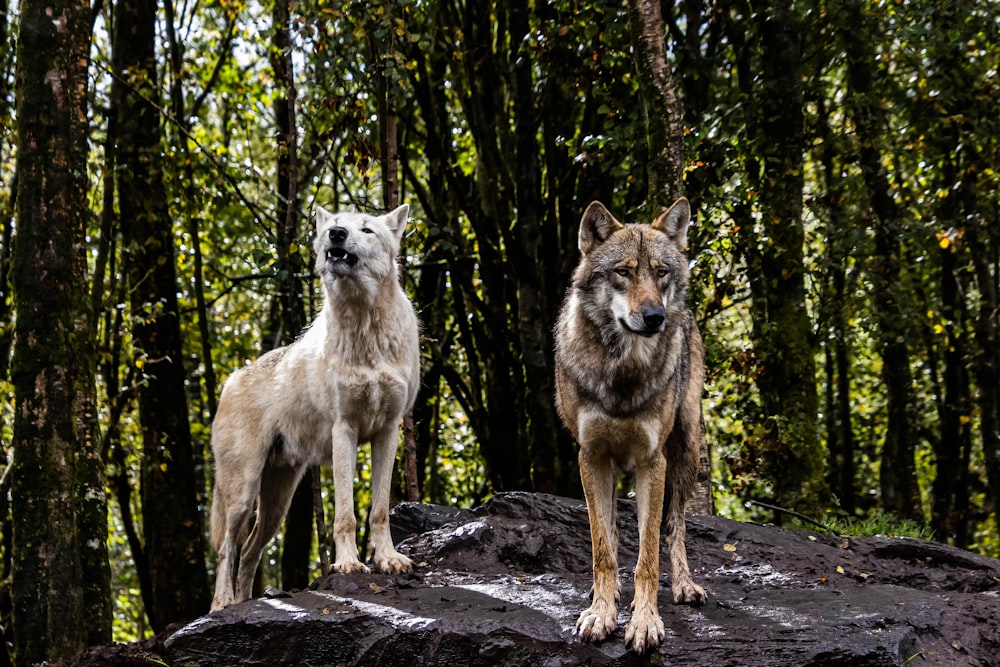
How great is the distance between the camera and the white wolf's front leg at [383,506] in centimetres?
600

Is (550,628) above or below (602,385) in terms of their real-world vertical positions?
Answer: below

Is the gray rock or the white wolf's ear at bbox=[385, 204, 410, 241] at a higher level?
the white wolf's ear at bbox=[385, 204, 410, 241]

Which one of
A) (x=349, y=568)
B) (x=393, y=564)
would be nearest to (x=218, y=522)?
(x=349, y=568)

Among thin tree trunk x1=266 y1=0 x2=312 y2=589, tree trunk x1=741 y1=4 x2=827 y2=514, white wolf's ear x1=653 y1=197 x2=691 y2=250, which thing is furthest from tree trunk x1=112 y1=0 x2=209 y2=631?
white wolf's ear x1=653 y1=197 x2=691 y2=250

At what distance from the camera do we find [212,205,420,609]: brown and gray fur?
625cm

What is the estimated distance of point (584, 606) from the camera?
5.18 m

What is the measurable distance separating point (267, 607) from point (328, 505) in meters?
13.1

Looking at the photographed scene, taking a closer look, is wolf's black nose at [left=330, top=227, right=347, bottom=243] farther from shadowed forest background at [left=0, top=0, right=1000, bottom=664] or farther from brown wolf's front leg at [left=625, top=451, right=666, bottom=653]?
brown wolf's front leg at [left=625, top=451, right=666, bottom=653]

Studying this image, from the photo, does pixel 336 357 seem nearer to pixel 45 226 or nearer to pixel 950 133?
pixel 45 226

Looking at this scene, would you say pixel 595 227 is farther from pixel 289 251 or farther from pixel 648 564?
pixel 289 251

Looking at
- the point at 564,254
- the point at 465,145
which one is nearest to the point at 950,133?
the point at 564,254

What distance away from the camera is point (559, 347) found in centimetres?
559

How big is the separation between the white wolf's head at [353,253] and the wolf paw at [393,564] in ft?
5.99

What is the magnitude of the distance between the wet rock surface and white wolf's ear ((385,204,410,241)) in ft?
7.32
